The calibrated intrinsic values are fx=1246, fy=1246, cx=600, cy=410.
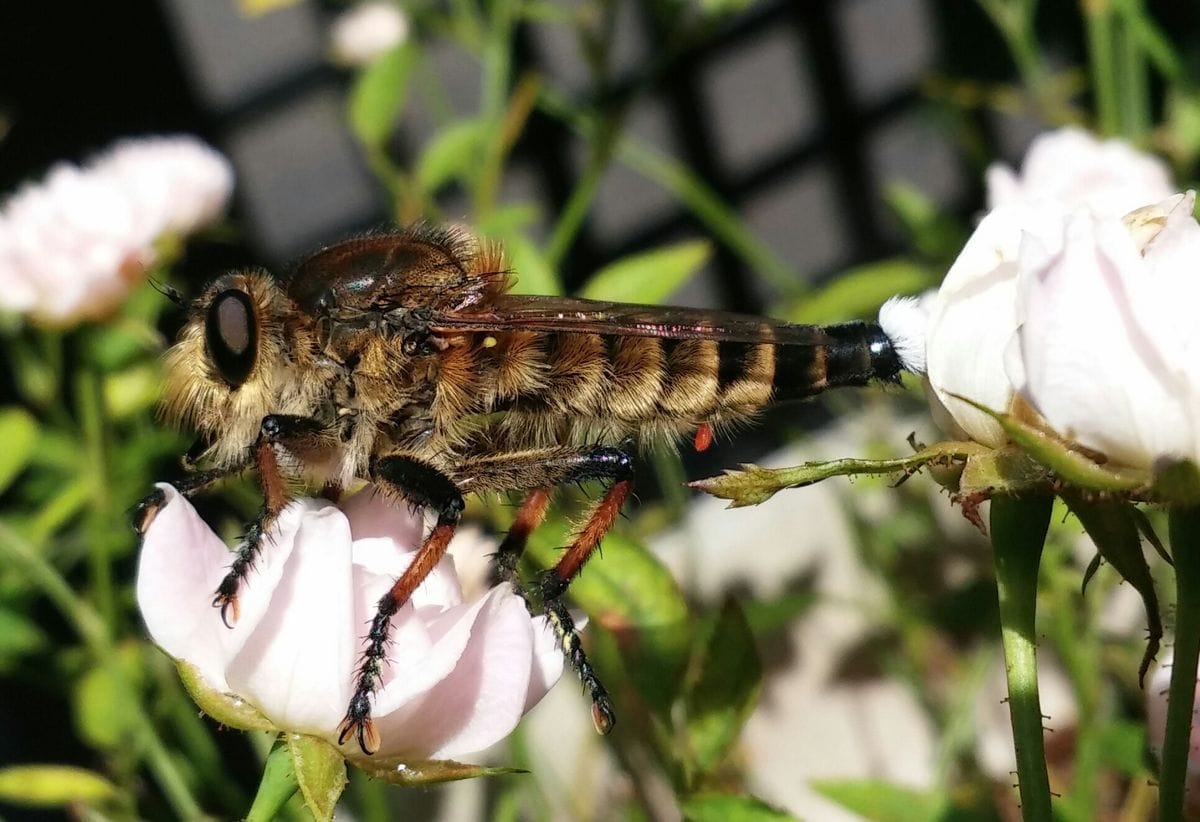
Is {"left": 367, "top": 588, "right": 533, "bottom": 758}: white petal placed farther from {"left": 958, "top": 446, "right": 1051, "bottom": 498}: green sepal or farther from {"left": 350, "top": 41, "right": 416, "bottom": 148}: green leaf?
{"left": 350, "top": 41, "right": 416, "bottom": 148}: green leaf

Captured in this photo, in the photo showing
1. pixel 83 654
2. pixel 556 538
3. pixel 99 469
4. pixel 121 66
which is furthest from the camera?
pixel 121 66

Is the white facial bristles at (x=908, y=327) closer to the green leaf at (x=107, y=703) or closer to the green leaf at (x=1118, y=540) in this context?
the green leaf at (x=1118, y=540)

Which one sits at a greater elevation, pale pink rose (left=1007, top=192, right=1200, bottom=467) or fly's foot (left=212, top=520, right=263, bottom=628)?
pale pink rose (left=1007, top=192, right=1200, bottom=467)

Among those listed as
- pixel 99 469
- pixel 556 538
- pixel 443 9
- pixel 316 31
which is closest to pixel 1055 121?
pixel 556 538

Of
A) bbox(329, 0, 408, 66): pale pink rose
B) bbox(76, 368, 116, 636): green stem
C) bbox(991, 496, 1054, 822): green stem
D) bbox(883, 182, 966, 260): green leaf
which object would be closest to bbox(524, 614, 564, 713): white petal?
bbox(991, 496, 1054, 822): green stem

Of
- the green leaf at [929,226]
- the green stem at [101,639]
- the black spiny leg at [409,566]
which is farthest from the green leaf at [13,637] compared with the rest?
the green leaf at [929,226]

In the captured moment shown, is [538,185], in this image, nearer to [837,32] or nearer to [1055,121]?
[837,32]

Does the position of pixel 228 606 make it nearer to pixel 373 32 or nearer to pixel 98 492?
pixel 98 492
